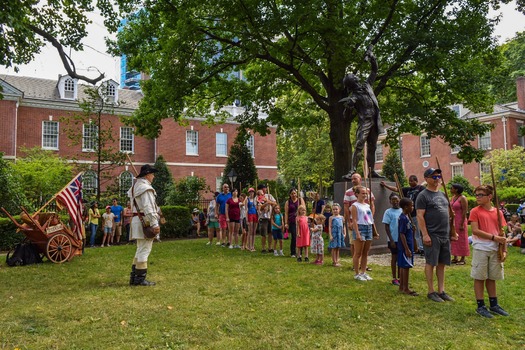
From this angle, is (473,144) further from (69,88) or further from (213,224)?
(69,88)

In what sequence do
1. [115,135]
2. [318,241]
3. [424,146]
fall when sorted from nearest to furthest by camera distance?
[318,241], [115,135], [424,146]

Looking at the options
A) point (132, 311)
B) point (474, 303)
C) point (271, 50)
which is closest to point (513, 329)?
point (474, 303)

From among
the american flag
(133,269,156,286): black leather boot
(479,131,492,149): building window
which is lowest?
(133,269,156,286): black leather boot

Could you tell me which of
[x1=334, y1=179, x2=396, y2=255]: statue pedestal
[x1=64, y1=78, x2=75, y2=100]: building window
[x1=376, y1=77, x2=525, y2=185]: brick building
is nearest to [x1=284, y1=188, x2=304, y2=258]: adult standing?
[x1=334, y1=179, x2=396, y2=255]: statue pedestal

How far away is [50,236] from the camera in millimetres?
10914

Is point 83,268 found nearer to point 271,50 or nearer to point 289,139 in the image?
point 271,50

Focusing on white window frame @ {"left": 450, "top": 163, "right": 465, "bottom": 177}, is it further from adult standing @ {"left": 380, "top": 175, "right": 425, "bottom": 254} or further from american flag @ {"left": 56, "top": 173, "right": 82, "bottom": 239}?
american flag @ {"left": 56, "top": 173, "right": 82, "bottom": 239}

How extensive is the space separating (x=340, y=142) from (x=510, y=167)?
23842 millimetres

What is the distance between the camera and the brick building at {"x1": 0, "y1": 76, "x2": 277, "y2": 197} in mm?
29484

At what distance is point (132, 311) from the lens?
590cm

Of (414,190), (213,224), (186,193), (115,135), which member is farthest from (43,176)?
(414,190)

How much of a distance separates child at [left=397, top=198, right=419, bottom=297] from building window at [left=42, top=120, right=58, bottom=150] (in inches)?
1197

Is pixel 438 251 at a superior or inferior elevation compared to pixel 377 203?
inferior

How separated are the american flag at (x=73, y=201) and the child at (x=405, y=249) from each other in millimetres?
8642
